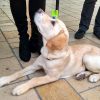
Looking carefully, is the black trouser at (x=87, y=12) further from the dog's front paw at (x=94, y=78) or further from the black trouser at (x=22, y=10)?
the dog's front paw at (x=94, y=78)

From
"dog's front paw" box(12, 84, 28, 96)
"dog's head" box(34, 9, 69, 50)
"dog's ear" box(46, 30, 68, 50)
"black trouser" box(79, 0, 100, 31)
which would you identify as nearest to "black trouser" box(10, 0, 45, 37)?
"dog's head" box(34, 9, 69, 50)

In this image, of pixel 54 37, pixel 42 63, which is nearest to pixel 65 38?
pixel 54 37

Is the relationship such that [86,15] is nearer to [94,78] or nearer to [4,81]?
[94,78]

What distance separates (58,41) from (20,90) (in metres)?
0.49

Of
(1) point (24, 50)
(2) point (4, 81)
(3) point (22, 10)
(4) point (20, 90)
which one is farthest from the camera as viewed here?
(1) point (24, 50)

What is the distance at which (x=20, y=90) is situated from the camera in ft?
5.10

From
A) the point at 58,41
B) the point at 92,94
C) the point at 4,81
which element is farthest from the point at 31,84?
the point at 92,94

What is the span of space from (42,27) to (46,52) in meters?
0.22

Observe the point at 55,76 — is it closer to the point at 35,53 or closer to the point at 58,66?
the point at 58,66

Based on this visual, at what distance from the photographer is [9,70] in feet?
6.21

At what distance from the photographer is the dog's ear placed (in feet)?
5.16

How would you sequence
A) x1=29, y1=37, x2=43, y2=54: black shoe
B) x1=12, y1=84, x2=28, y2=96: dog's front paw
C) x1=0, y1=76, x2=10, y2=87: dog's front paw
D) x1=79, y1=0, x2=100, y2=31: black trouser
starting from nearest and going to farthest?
x1=12, y1=84, x2=28, y2=96: dog's front paw → x1=0, y1=76, x2=10, y2=87: dog's front paw → x1=29, y1=37, x2=43, y2=54: black shoe → x1=79, y1=0, x2=100, y2=31: black trouser

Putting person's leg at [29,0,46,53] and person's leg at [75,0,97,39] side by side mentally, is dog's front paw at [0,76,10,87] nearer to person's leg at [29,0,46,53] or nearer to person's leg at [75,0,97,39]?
person's leg at [29,0,46,53]

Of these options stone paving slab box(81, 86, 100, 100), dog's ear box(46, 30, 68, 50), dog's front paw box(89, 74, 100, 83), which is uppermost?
dog's ear box(46, 30, 68, 50)
